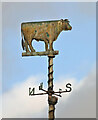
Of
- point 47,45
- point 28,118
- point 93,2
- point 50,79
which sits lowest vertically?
point 28,118

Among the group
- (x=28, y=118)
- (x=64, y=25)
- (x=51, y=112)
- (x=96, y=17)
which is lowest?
(x=28, y=118)

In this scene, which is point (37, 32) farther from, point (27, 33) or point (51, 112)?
point (51, 112)

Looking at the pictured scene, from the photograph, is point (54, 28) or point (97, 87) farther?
point (97, 87)

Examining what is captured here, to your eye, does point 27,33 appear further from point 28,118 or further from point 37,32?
point 28,118

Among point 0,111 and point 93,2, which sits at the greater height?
point 93,2

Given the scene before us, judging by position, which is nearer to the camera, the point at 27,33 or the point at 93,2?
the point at 27,33

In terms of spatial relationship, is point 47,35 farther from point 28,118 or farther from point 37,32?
point 28,118

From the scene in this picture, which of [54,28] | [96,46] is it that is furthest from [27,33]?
[96,46]

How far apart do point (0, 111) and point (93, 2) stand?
1.42m

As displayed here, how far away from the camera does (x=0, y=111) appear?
2.10 metres

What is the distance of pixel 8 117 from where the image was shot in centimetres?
210

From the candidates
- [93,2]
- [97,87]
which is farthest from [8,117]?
[93,2]

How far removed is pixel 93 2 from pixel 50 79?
117 cm

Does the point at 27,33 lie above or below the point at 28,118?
above
